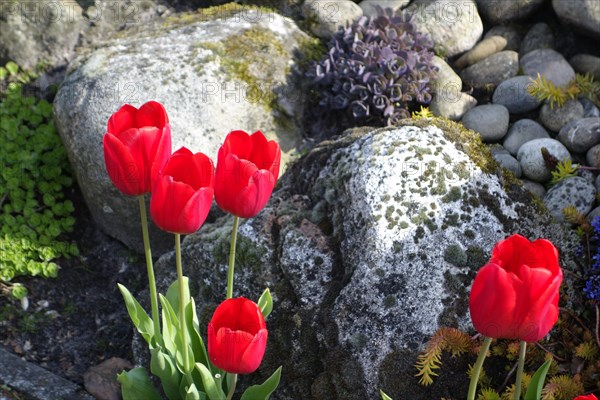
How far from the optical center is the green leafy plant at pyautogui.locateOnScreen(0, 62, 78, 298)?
4.09 meters

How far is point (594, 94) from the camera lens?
13.5 ft

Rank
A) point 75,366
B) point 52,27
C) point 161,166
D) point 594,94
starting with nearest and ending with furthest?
point 161,166 → point 75,366 → point 594,94 → point 52,27

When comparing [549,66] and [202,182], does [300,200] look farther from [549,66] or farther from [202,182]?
[549,66]

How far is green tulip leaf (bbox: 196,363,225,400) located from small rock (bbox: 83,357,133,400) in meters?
1.30

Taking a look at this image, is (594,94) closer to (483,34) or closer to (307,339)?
(483,34)

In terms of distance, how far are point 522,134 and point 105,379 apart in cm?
234

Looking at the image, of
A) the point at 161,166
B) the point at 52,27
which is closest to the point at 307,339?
the point at 161,166

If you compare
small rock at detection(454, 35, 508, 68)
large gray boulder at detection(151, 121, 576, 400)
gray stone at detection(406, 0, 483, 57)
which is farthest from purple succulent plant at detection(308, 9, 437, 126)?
large gray boulder at detection(151, 121, 576, 400)

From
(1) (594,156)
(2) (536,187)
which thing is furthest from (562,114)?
(2) (536,187)

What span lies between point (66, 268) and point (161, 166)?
2236 mm

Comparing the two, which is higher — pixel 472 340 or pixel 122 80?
pixel 122 80

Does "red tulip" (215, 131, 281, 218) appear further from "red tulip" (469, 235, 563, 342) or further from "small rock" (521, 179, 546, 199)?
"small rock" (521, 179, 546, 199)

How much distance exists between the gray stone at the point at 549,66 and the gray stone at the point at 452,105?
15.3 inches

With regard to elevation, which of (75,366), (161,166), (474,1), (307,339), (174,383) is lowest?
(75,366)
